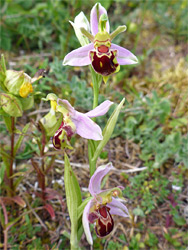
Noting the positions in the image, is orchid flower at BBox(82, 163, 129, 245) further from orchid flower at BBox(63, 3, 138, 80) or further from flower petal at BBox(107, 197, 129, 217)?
orchid flower at BBox(63, 3, 138, 80)

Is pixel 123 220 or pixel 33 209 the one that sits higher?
pixel 33 209

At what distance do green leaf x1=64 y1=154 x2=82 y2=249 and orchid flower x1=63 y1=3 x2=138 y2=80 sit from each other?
515mm

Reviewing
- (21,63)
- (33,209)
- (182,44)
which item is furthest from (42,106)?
(182,44)

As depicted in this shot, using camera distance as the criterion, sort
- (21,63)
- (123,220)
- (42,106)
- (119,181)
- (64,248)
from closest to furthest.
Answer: (64,248) < (123,220) < (119,181) < (42,106) < (21,63)

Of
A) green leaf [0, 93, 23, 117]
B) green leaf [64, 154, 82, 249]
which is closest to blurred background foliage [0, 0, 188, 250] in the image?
green leaf [0, 93, 23, 117]

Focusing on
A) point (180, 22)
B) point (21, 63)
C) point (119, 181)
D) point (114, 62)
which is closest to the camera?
point (114, 62)

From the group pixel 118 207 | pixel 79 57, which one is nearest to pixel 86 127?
pixel 79 57

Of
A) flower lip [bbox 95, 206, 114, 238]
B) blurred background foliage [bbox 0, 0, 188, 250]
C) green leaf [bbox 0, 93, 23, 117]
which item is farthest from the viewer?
blurred background foliage [bbox 0, 0, 188, 250]

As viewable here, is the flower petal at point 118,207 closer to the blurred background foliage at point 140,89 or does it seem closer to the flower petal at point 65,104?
the blurred background foliage at point 140,89

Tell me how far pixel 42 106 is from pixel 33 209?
104 cm

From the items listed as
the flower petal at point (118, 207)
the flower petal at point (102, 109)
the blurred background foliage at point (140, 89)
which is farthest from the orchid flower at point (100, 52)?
the flower petal at point (118, 207)

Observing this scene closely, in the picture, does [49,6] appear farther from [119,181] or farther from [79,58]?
[119,181]

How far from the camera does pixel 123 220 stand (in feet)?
7.07

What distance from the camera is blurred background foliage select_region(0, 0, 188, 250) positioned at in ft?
6.99
